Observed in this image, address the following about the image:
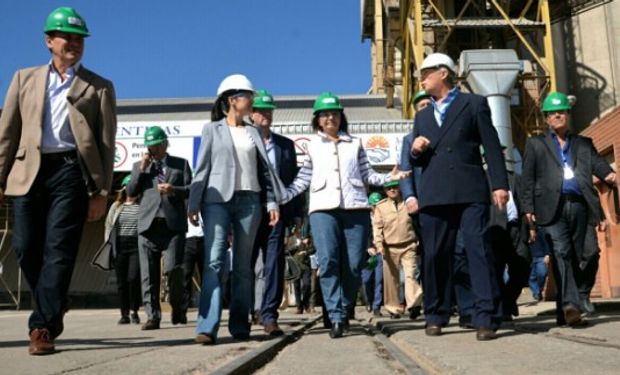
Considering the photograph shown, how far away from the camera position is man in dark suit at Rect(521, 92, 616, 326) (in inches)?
236

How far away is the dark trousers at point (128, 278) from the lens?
8.37 metres

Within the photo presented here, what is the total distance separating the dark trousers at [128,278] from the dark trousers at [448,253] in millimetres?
4160

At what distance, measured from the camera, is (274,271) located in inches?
245

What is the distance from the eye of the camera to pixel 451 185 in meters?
5.14

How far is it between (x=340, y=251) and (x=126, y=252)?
3.39m

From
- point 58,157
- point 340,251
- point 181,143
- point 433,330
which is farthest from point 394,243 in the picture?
point 181,143

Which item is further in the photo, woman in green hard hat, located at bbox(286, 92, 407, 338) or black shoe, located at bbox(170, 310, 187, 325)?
black shoe, located at bbox(170, 310, 187, 325)

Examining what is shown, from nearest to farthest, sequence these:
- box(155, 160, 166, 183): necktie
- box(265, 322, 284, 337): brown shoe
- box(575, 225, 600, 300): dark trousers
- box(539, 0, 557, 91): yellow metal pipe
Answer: box(265, 322, 284, 337): brown shoe
box(575, 225, 600, 300): dark trousers
box(155, 160, 166, 183): necktie
box(539, 0, 557, 91): yellow metal pipe

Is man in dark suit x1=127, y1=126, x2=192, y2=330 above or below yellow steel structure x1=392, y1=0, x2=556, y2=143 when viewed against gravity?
below

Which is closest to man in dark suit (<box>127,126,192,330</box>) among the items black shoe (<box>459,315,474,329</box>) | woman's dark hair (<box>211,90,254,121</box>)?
woman's dark hair (<box>211,90,254,121</box>)

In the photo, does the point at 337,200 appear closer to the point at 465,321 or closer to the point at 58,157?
the point at 465,321

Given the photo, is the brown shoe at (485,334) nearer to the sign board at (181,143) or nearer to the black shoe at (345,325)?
the black shoe at (345,325)

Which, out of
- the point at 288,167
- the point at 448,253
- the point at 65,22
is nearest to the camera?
the point at 65,22

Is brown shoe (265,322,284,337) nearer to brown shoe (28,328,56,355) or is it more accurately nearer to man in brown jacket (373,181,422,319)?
brown shoe (28,328,56,355)
